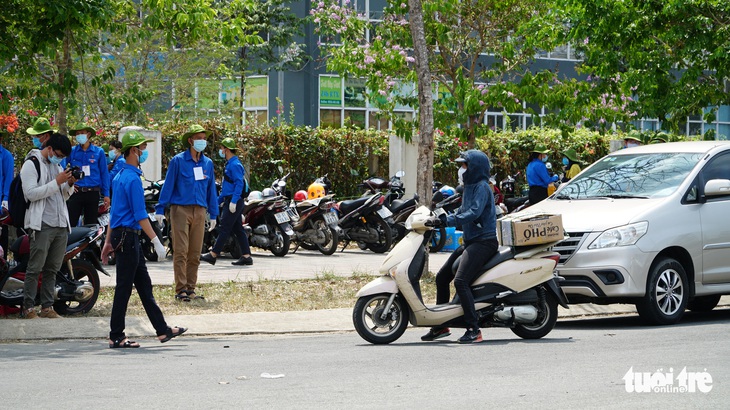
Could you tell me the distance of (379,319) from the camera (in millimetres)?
10633

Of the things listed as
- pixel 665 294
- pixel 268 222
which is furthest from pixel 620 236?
pixel 268 222

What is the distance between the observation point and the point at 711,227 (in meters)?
12.3

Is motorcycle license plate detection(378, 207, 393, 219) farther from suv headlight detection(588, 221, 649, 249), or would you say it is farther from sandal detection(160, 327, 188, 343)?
sandal detection(160, 327, 188, 343)

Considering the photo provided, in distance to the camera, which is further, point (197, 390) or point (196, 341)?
point (196, 341)

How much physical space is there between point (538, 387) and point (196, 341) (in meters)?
4.54

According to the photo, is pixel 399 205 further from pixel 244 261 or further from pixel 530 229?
pixel 530 229

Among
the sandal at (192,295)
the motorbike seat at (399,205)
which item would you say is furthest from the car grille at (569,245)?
the motorbike seat at (399,205)

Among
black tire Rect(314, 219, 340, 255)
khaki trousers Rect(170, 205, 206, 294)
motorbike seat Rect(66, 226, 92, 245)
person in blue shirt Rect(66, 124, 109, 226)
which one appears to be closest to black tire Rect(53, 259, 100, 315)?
motorbike seat Rect(66, 226, 92, 245)

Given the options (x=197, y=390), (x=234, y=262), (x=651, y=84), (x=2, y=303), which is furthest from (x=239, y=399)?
(x=651, y=84)

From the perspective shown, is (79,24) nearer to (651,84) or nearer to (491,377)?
(491,377)

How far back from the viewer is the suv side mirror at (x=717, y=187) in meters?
12.1

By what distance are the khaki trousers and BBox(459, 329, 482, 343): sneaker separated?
408 cm

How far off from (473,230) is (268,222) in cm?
888

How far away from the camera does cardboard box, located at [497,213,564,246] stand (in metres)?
10.7
